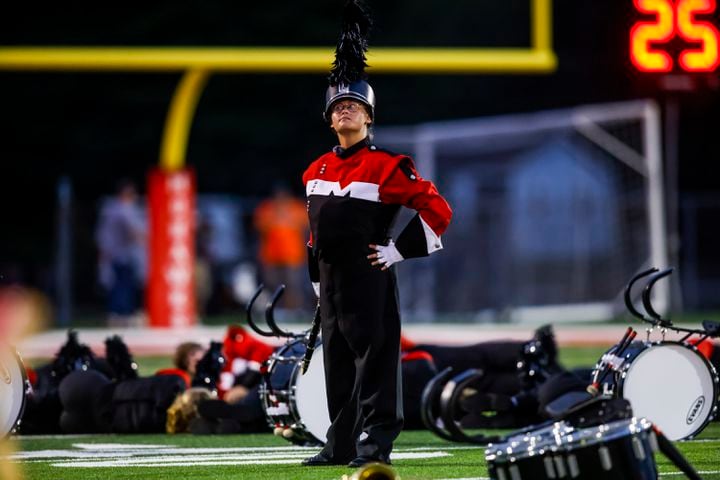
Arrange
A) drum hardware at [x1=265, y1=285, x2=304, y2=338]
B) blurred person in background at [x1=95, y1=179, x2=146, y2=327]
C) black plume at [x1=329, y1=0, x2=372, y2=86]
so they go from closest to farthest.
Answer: black plume at [x1=329, y1=0, x2=372, y2=86]
drum hardware at [x1=265, y1=285, x2=304, y2=338]
blurred person in background at [x1=95, y1=179, x2=146, y2=327]

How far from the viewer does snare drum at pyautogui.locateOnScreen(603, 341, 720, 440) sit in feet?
28.6

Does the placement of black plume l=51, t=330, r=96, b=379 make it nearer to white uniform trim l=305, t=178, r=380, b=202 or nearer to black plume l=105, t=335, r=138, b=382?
black plume l=105, t=335, r=138, b=382

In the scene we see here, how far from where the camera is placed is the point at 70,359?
1078 cm

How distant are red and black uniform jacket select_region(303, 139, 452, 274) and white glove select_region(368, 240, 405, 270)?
3 centimetres

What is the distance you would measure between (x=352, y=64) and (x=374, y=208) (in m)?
0.67

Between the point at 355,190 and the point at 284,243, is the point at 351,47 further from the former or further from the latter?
the point at 284,243

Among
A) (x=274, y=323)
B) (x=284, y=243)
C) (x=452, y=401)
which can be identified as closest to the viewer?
(x=452, y=401)

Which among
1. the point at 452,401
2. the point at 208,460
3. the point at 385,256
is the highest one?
the point at 385,256

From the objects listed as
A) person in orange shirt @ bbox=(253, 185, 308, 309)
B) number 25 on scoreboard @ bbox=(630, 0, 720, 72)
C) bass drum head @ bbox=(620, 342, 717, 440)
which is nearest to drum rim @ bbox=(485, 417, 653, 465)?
bass drum head @ bbox=(620, 342, 717, 440)

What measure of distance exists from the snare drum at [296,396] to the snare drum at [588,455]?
2723 millimetres

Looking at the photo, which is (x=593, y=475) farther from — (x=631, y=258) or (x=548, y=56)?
(x=631, y=258)

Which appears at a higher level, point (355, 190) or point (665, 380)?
point (355, 190)

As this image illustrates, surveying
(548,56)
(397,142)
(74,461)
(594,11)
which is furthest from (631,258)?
(74,461)

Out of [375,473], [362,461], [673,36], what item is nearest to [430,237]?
[362,461]
